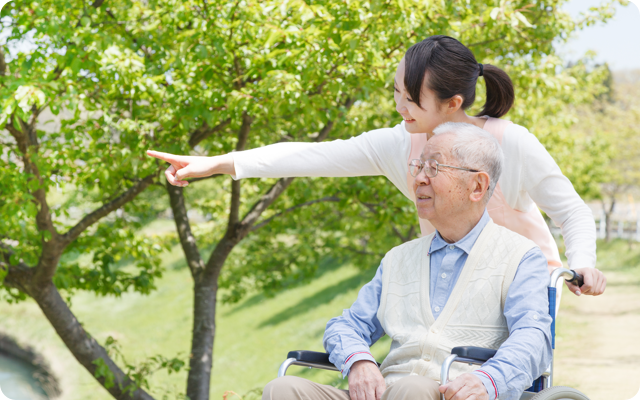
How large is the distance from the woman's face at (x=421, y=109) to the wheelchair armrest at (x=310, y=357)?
0.87 metres

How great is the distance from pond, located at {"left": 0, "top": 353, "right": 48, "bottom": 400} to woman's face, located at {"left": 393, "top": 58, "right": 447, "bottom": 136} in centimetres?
1162

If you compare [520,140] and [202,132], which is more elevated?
[202,132]

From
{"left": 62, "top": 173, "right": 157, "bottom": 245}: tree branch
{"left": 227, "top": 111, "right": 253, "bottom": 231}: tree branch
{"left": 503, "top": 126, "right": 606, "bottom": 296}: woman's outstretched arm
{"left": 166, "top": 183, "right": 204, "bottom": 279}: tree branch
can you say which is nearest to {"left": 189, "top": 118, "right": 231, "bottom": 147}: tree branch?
{"left": 227, "top": 111, "right": 253, "bottom": 231}: tree branch

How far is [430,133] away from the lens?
7.40 ft

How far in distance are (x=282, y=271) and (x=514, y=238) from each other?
6157 millimetres

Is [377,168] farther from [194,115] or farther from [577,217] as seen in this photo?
[194,115]

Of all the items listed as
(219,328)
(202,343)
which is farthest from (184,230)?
(219,328)

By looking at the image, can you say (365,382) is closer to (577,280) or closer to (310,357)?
(310,357)

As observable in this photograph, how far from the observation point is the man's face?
1969 millimetres

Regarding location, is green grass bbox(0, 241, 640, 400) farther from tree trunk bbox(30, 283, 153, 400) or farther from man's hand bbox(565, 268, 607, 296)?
man's hand bbox(565, 268, 607, 296)

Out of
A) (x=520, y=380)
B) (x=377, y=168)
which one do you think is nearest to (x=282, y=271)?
(x=377, y=168)

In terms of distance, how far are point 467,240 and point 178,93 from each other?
10.5 feet

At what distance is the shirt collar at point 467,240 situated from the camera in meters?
2.04

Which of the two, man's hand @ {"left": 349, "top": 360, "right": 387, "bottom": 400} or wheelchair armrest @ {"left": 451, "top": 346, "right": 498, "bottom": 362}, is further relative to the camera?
man's hand @ {"left": 349, "top": 360, "right": 387, "bottom": 400}
